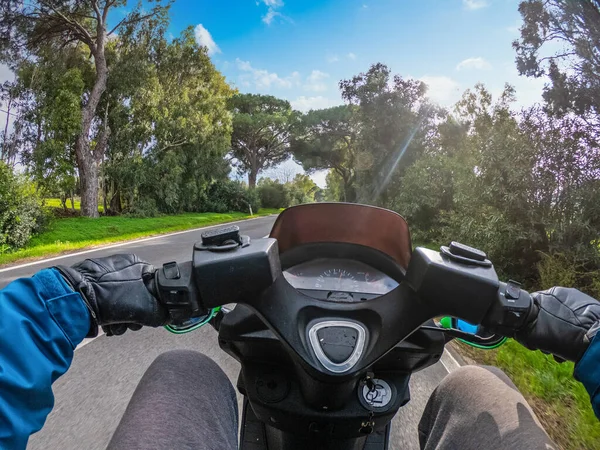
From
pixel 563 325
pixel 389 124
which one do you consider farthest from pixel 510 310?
pixel 389 124

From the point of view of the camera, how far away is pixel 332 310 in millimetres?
866

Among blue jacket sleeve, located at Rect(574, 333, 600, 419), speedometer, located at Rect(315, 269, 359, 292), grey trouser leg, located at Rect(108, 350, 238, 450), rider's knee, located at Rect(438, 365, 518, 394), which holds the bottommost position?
rider's knee, located at Rect(438, 365, 518, 394)

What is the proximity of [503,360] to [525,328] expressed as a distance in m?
3.67

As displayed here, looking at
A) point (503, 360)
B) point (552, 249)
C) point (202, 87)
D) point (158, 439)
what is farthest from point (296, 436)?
point (202, 87)

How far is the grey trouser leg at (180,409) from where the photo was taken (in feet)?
2.85

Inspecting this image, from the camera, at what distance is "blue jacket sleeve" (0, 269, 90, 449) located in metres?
0.62

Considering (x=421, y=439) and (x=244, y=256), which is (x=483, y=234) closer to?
(x=421, y=439)

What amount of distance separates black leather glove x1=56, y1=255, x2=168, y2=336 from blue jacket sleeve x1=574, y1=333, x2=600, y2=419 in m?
0.90

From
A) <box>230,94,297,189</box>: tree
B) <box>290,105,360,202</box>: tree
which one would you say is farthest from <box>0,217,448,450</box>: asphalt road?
<box>230,94,297,189</box>: tree

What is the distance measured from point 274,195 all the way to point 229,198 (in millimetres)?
17217

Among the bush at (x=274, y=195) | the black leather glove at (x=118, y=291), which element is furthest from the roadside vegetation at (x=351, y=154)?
the bush at (x=274, y=195)

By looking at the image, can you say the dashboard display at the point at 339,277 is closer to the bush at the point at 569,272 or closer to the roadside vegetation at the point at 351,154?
the roadside vegetation at the point at 351,154

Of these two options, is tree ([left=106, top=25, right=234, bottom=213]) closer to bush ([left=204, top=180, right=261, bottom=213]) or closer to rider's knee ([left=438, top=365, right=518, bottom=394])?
bush ([left=204, top=180, right=261, bottom=213])

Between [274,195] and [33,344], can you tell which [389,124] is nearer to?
[33,344]
